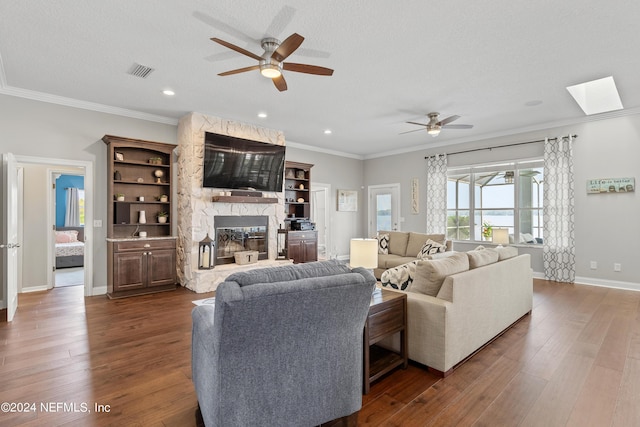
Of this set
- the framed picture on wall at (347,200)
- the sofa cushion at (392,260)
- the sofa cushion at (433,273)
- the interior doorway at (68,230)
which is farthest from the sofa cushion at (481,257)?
the interior doorway at (68,230)

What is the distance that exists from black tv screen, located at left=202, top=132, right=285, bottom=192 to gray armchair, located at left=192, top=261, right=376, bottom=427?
4.01 metres

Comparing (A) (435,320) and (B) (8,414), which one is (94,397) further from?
(A) (435,320)

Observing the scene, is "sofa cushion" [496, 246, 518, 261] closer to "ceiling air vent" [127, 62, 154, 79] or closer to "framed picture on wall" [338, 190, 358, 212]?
"ceiling air vent" [127, 62, 154, 79]

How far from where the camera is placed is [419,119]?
5715 mm

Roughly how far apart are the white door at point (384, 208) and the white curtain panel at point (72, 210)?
8.35m

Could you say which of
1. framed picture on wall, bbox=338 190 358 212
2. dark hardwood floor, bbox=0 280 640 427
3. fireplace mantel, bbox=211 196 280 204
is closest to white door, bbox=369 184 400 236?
framed picture on wall, bbox=338 190 358 212

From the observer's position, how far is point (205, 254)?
5320 mm

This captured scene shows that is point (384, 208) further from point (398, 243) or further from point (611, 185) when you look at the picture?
point (611, 185)

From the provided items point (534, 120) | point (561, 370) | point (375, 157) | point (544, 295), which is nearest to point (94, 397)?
point (561, 370)

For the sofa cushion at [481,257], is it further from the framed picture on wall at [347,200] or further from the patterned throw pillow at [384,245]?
the framed picture on wall at [347,200]

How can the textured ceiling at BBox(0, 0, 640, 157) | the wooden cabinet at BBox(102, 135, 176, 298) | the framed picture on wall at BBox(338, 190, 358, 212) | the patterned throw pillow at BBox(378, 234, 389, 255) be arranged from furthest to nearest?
the framed picture on wall at BBox(338, 190, 358, 212) → the patterned throw pillow at BBox(378, 234, 389, 255) → the wooden cabinet at BBox(102, 135, 176, 298) → the textured ceiling at BBox(0, 0, 640, 157)

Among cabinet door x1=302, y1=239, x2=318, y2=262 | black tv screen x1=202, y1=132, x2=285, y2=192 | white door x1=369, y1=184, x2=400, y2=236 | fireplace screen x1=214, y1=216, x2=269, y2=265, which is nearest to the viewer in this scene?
black tv screen x1=202, y1=132, x2=285, y2=192

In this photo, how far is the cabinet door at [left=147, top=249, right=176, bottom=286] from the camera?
5000 millimetres

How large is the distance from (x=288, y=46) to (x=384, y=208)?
658cm
